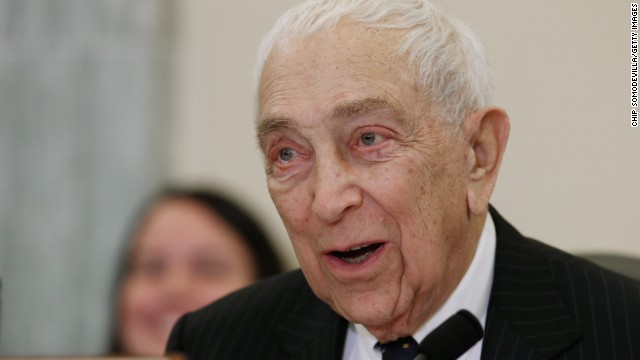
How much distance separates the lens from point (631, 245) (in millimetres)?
3559

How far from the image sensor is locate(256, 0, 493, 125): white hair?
73.9 inches

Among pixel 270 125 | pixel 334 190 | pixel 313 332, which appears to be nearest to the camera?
pixel 334 190

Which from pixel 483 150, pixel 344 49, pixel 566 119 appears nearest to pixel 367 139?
pixel 344 49

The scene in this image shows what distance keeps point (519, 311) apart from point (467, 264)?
0.46ft

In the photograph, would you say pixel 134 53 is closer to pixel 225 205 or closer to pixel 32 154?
pixel 32 154

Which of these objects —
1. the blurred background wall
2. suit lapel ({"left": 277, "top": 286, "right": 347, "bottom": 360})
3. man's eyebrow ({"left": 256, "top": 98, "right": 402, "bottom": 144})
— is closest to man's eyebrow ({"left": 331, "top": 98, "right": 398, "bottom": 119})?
man's eyebrow ({"left": 256, "top": 98, "right": 402, "bottom": 144})

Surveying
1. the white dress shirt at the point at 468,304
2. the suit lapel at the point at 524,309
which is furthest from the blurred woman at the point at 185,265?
the suit lapel at the point at 524,309

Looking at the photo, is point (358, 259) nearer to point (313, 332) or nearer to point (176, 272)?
point (313, 332)

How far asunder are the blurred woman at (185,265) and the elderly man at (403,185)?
1453mm

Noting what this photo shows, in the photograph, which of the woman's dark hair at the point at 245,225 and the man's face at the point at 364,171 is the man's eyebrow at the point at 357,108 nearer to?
the man's face at the point at 364,171

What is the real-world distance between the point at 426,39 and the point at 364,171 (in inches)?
11.3

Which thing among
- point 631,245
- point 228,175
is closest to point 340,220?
point 631,245

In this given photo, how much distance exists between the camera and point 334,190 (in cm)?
181

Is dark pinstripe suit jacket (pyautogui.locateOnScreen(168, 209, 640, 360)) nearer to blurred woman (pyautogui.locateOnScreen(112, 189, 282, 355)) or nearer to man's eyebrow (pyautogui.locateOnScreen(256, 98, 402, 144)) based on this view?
man's eyebrow (pyautogui.locateOnScreen(256, 98, 402, 144))
